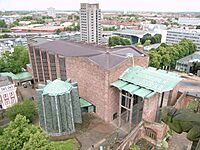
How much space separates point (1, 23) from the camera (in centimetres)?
17038

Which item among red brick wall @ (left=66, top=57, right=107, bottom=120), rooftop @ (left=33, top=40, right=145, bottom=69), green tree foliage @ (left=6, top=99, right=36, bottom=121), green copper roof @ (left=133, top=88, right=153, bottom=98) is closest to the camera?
green copper roof @ (left=133, top=88, right=153, bottom=98)

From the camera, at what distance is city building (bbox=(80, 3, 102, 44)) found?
105m

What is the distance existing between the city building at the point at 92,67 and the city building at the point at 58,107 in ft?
14.6

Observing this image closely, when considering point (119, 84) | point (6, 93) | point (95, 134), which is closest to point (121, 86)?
point (119, 84)

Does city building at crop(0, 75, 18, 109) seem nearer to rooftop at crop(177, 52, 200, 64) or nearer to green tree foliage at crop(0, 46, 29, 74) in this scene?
green tree foliage at crop(0, 46, 29, 74)

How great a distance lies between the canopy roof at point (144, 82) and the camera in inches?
1203

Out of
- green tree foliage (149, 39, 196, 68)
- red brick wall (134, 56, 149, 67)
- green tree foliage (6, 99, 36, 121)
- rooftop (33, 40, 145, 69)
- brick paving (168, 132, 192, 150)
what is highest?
rooftop (33, 40, 145, 69)

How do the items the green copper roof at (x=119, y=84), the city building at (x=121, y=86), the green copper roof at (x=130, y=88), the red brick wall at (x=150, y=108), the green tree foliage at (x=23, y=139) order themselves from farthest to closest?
the green copper roof at (x=119, y=84), the green copper roof at (x=130, y=88), the city building at (x=121, y=86), the red brick wall at (x=150, y=108), the green tree foliage at (x=23, y=139)

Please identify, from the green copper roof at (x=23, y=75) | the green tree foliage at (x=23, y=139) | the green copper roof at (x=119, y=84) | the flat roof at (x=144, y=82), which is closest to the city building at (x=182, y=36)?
the flat roof at (x=144, y=82)

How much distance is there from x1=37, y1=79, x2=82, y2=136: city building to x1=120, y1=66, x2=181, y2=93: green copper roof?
9.51 m

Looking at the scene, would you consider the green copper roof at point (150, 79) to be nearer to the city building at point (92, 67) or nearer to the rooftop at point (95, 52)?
the city building at point (92, 67)

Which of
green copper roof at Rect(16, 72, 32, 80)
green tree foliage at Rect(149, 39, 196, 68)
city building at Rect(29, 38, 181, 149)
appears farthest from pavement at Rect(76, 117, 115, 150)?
green tree foliage at Rect(149, 39, 196, 68)

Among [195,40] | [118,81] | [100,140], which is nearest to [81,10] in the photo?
[195,40]

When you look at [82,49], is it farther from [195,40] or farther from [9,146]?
[195,40]
